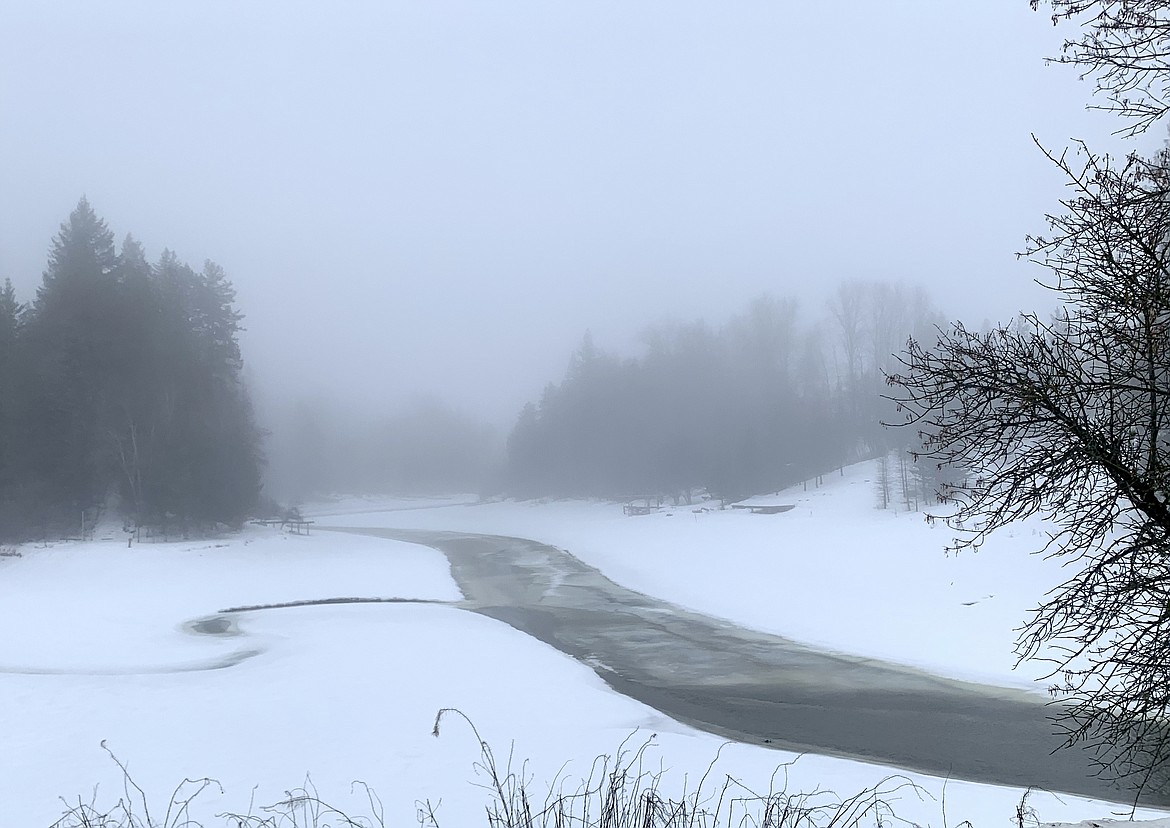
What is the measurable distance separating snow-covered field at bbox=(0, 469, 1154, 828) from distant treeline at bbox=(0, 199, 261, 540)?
4626mm

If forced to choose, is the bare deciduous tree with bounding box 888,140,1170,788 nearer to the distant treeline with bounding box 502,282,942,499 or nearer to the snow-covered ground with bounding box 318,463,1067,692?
the snow-covered ground with bounding box 318,463,1067,692

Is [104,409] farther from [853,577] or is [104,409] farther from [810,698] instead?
[810,698]

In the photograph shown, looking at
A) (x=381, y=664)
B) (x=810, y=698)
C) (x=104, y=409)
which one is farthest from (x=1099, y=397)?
(x=104, y=409)

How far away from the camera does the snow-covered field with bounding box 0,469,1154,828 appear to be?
10.8 m

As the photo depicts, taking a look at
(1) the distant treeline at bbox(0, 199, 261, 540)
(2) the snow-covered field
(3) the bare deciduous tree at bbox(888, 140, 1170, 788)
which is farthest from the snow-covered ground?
(1) the distant treeline at bbox(0, 199, 261, 540)

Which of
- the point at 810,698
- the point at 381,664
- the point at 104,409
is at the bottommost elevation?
the point at 810,698

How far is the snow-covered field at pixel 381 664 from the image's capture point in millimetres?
10758

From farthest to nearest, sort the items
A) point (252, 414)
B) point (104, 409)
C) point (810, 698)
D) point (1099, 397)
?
point (252, 414), point (104, 409), point (810, 698), point (1099, 397)

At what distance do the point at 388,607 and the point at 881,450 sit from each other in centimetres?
5813

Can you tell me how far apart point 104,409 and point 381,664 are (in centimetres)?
3195

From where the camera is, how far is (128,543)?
3666 centimetres

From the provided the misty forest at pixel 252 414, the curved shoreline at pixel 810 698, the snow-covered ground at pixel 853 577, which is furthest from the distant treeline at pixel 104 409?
the curved shoreline at pixel 810 698

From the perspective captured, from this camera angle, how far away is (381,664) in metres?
17.7

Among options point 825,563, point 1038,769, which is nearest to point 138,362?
point 825,563
